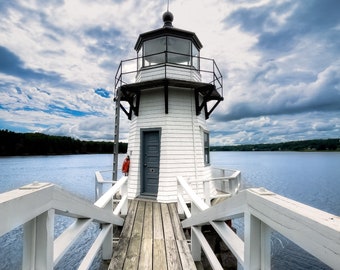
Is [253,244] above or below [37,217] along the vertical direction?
below

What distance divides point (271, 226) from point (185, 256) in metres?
2.73

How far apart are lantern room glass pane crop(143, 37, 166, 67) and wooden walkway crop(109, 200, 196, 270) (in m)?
5.84

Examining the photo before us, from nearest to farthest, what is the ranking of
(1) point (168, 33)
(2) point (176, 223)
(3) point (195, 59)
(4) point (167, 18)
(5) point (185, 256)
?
(5) point (185, 256) < (2) point (176, 223) < (1) point (168, 33) < (4) point (167, 18) < (3) point (195, 59)

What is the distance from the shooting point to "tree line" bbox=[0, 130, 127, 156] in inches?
2943

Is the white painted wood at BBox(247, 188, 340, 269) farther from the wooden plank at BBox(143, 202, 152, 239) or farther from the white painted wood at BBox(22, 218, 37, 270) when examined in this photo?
the wooden plank at BBox(143, 202, 152, 239)

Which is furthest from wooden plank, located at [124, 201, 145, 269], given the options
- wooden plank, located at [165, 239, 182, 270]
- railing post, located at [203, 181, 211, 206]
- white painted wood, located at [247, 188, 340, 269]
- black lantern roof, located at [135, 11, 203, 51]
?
black lantern roof, located at [135, 11, 203, 51]

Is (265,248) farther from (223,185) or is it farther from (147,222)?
(223,185)

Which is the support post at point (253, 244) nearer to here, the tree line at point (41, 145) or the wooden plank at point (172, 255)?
the wooden plank at point (172, 255)

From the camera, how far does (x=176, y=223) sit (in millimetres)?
5492

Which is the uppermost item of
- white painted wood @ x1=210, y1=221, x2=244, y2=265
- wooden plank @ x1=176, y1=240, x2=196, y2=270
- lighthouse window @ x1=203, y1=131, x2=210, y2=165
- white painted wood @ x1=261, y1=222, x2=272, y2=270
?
lighthouse window @ x1=203, y1=131, x2=210, y2=165

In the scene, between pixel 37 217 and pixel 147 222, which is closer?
pixel 37 217

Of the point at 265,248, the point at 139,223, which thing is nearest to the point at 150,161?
the point at 139,223

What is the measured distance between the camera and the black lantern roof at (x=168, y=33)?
9.11 m

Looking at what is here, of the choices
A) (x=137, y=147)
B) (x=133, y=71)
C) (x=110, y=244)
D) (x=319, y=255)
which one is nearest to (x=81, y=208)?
(x=319, y=255)
